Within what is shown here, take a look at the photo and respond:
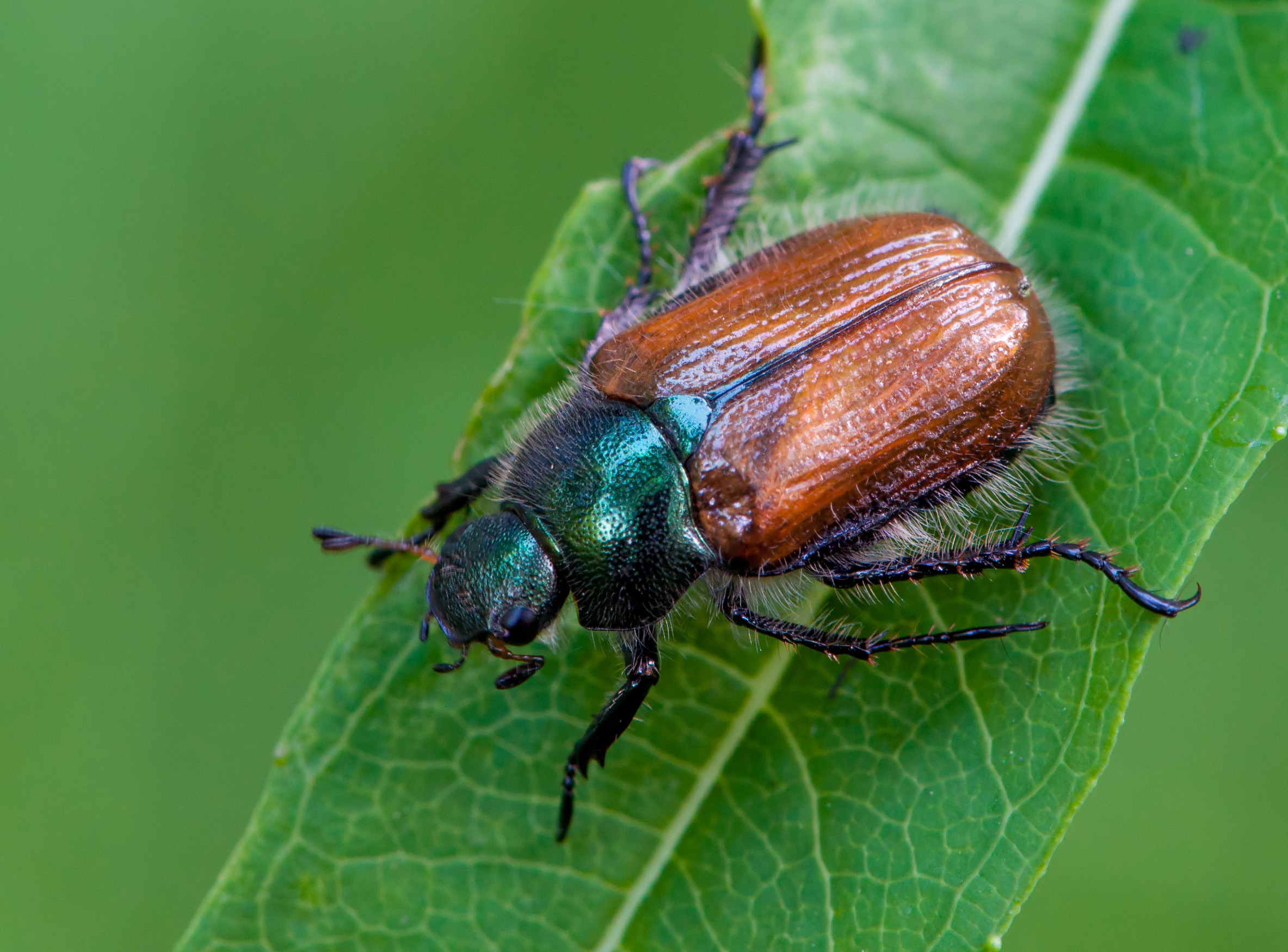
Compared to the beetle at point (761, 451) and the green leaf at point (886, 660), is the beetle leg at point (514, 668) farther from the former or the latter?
the green leaf at point (886, 660)

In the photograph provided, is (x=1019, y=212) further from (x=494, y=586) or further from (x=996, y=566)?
(x=494, y=586)

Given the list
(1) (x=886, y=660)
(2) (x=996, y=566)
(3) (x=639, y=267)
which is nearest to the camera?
(2) (x=996, y=566)

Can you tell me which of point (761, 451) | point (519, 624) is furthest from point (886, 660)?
point (519, 624)

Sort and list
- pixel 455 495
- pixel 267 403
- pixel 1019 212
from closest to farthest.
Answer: pixel 1019 212 → pixel 455 495 → pixel 267 403

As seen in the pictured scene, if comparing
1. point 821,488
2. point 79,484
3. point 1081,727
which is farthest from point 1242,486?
point 79,484

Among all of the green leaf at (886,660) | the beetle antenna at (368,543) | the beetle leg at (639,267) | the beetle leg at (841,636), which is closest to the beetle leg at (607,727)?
the green leaf at (886,660)

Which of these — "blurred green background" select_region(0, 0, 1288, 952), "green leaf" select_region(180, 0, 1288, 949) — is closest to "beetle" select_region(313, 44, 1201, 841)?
"green leaf" select_region(180, 0, 1288, 949)

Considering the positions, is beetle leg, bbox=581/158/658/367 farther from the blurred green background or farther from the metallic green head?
the blurred green background
